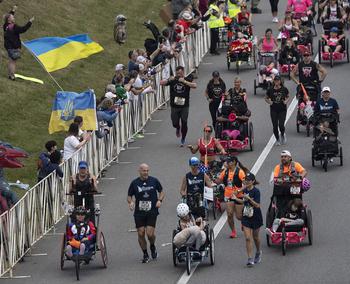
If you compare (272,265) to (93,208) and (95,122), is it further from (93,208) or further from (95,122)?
(95,122)

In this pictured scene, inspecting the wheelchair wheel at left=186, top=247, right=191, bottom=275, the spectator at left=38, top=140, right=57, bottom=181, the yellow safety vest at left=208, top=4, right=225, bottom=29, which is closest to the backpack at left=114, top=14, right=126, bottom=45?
the yellow safety vest at left=208, top=4, right=225, bottom=29

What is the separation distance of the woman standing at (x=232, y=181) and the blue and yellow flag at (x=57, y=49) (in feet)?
20.7

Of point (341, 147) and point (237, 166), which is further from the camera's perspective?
point (341, 147)

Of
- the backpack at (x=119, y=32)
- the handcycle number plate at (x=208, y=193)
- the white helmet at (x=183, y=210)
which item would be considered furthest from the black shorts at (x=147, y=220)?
the backpack at (x=119, y=32)

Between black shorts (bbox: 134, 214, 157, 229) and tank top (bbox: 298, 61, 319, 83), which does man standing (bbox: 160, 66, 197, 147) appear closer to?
tank top (bbox: 298, 61, 319, 83)

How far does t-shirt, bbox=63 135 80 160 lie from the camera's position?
32.3 meters

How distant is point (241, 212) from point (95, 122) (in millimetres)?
6576

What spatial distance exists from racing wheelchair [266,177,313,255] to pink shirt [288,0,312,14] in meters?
21.5

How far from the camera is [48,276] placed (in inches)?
1081

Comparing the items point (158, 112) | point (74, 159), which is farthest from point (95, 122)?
point (158, 112)

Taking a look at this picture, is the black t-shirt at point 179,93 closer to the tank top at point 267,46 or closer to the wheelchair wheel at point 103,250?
the tank top at point 267,46

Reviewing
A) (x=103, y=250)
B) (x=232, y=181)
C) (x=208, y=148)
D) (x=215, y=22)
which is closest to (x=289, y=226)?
(x=232, y=181)

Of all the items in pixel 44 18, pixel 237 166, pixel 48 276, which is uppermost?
pixel 44 18

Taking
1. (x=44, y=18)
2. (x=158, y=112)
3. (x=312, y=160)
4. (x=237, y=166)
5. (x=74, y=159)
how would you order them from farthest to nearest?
(x=44, y=18), (x=158, y=112), (x=312, y=160), (x=74, y=159), (x=237, y=166)
